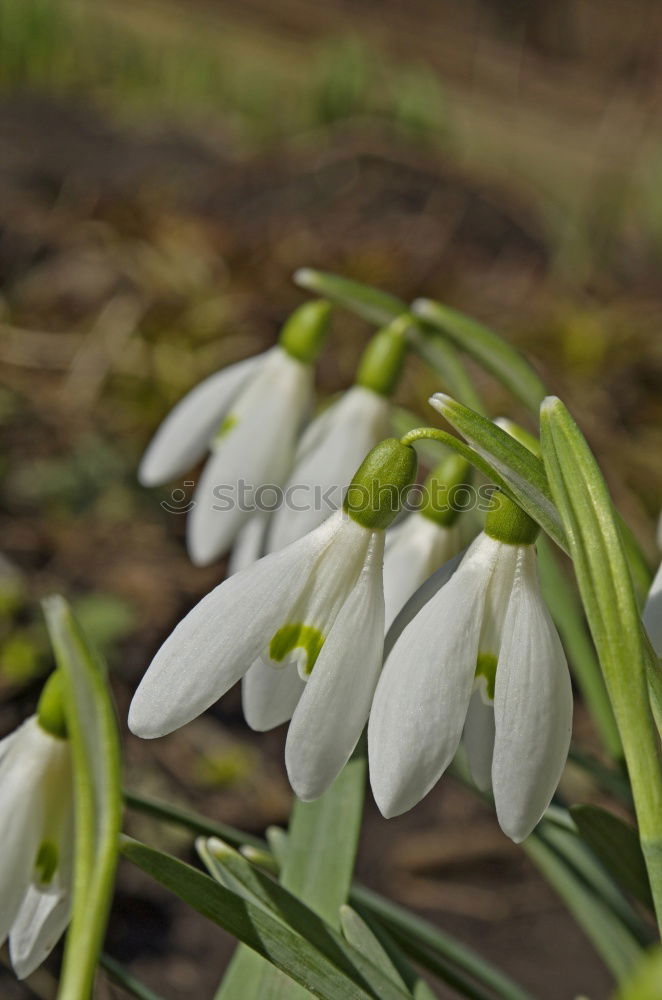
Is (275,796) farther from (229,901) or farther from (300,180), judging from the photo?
(300,180)

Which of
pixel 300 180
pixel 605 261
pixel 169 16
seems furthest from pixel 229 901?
pixel 169 16

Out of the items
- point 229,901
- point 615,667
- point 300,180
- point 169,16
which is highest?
point 615,667

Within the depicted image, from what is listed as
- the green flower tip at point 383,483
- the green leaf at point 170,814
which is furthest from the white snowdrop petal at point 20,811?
the green flower tip at point 383,483

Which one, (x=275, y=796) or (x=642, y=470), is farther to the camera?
(x=642, y=470)

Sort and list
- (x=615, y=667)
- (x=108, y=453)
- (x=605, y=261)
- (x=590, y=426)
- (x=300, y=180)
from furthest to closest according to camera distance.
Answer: (x=605, y=261), (x=300, y=180), (x=590, y=426), (x=108, y=453), (x=615, y=667)

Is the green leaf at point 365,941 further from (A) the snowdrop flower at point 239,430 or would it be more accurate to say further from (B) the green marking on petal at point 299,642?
(A) the snowdrop flower at point 239,430

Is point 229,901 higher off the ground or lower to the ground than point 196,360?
higher
